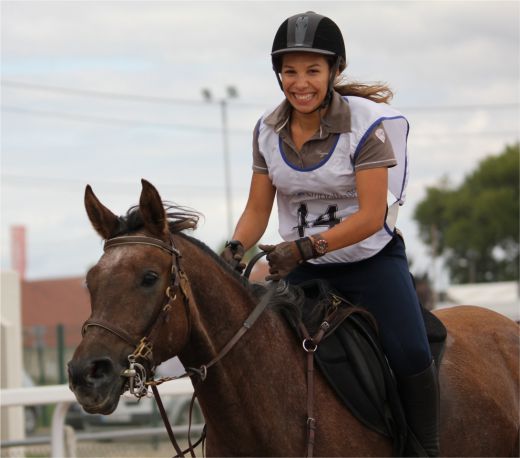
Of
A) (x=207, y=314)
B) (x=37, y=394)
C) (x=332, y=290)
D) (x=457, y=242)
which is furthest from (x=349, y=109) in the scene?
(x=457, y=242)

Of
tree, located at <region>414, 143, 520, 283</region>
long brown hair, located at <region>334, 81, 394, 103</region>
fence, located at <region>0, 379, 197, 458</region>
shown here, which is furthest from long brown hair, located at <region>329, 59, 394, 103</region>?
tree, located at <region>414, 143, 520, 283</region>

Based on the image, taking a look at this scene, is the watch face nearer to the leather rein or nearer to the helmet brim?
the leather rein

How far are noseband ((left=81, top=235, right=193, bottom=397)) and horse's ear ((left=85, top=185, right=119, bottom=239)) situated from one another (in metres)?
0.08

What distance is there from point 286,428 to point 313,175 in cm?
130

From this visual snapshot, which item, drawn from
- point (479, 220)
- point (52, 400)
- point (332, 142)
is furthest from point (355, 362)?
point (479, 220)

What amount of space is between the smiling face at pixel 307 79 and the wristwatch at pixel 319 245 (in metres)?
0.73

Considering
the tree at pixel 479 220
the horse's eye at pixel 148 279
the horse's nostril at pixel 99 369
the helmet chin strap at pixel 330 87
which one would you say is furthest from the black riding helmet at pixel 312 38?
the tree at pixel 479 220

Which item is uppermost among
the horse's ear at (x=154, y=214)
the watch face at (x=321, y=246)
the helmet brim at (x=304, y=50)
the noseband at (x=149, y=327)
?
the helmet brim at (x=304, y=50)

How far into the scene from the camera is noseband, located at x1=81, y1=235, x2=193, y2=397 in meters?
4.82

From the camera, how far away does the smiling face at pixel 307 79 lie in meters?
5.80

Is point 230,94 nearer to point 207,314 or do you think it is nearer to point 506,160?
point 506,160

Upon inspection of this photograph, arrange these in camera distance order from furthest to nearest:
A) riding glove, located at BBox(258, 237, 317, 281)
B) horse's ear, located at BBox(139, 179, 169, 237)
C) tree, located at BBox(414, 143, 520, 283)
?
tree, located at BBox(414, 143, 520, 283) < riding glove, located at BBox(258, 237, 317, 281) < horse's ear, located at BBox(139, 179, 169, 237)

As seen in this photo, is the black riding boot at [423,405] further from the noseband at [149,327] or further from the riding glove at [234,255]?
the noseband at [149,327]

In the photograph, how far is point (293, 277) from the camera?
20.3ft
